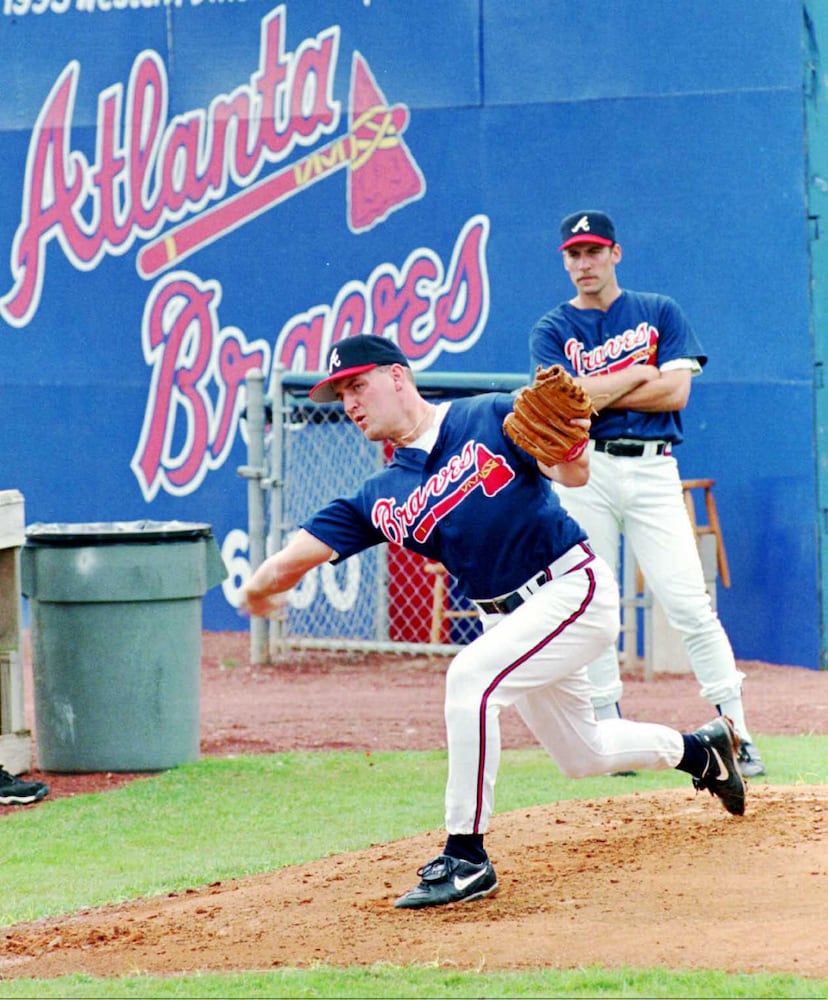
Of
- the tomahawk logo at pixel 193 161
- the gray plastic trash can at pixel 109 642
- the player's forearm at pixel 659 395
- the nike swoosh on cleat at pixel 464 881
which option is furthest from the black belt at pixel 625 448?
the tomahawk logo at pixel 193 161

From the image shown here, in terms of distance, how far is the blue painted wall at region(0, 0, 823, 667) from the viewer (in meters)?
11.1

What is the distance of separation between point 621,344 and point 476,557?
7.92 feet

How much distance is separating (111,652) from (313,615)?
4.47 m

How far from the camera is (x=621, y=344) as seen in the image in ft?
24.0

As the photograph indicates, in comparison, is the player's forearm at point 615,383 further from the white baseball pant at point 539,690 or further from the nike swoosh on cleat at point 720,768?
the nike swoosh on cleat at point 720,768

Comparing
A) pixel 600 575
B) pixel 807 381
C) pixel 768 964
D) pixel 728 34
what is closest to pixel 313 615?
pixel 807 381

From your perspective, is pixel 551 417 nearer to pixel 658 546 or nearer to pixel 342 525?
pixel 342 525

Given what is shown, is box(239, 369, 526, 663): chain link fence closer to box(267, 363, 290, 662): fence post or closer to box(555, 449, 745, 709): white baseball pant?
box(267, 363, 290, 662): fence post

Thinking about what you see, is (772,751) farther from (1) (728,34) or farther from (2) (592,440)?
(1) (728,34)

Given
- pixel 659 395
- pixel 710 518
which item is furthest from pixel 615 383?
pixel 710 518

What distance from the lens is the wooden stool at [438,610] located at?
11.4 meters

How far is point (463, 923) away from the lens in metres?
4.84

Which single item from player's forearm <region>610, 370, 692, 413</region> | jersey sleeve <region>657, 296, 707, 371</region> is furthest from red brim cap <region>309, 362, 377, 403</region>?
jersey sleeve <region>657, 296, 707, 371</region>

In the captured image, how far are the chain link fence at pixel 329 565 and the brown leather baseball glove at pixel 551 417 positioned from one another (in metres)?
6.05
